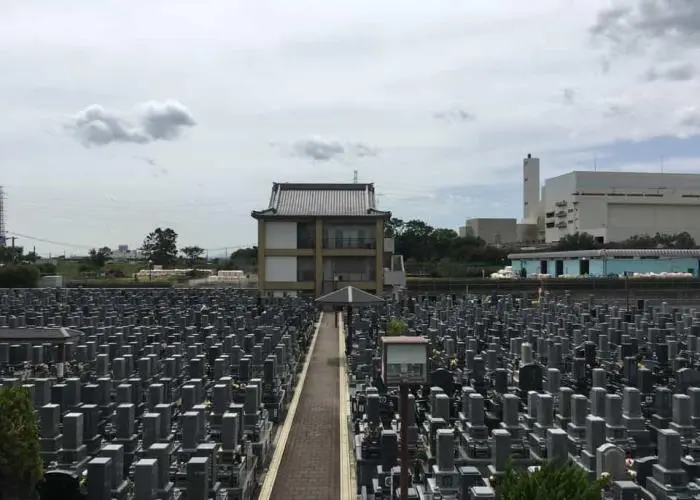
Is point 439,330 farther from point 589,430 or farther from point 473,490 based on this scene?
point 473,490

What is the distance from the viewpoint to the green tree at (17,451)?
7.54m

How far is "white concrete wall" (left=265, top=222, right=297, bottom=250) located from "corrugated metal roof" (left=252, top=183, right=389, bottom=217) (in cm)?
84

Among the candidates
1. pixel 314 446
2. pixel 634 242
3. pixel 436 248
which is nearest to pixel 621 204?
pixel 634 242

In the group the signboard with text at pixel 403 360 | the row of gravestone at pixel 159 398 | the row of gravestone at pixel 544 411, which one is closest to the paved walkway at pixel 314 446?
the row of gravestone at pixel 159 398

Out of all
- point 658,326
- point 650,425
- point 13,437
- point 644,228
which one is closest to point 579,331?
point 658,326

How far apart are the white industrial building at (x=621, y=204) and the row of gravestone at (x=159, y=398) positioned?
78420 mm

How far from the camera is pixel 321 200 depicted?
45812 millimetres

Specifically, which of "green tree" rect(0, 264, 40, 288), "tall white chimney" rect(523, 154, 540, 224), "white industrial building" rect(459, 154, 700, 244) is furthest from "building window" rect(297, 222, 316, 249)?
"tall white chimney" rect(523, 154, 540, 224)

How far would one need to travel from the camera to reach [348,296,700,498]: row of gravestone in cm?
931

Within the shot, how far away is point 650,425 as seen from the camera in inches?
476

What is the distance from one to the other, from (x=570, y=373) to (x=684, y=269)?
4937 cm

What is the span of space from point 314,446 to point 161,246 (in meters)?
70.3

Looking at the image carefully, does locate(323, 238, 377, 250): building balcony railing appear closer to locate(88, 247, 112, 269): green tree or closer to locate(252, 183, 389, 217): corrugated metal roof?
locate(252, 183, 389, 217): corrugated metal roof

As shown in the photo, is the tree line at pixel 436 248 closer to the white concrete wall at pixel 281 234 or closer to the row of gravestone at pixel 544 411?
the white concrete wall at pixel 281 234
